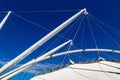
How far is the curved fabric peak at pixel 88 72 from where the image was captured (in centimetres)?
3541

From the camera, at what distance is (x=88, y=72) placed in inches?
1539

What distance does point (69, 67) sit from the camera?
128 feet

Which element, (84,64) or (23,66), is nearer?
(23,66)

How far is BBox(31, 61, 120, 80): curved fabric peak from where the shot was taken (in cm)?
3541

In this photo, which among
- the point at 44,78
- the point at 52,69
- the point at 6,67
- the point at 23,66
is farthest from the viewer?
the point at 44,78

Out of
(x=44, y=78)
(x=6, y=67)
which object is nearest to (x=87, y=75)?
(x=44, y=78)

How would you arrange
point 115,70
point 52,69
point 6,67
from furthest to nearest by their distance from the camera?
1. point 52,69
2. point 115,70
3. point 6,67

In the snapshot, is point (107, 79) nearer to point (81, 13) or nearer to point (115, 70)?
point (115, 70)

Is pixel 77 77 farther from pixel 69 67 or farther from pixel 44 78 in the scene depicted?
pixel 44 78

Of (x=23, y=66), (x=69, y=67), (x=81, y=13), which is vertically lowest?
(x=23, y=66)

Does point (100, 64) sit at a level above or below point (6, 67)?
above

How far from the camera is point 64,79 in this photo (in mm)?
43062

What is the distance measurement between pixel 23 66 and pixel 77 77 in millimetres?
21204

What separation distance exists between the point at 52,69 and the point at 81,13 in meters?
20.8
